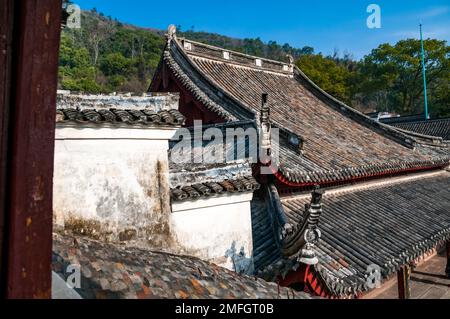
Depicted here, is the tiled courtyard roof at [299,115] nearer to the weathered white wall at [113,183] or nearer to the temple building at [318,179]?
the temple building at [318,179]

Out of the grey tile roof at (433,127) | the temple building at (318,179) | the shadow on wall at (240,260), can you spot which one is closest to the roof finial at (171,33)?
the temple building at (318,179)

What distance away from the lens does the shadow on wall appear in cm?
676

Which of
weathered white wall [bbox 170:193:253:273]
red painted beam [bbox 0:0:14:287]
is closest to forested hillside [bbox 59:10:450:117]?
weathered white wall [bbox 170:193:253:273]

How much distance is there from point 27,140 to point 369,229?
26.6 feet

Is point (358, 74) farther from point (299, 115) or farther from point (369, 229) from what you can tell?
point (369, 229)

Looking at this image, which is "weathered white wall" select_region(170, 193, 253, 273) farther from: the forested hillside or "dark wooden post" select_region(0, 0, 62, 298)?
the forested hillside

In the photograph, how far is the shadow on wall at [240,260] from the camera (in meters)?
6.76

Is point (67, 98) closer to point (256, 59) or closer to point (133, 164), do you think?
point (133, 164)

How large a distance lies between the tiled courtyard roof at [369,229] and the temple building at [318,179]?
0.03m

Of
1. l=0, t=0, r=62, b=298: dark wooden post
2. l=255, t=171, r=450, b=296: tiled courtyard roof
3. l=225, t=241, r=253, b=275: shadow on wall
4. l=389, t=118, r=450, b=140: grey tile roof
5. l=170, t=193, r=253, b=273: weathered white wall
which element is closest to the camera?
l=0, t=0, r=62, b=298: dark wooden post

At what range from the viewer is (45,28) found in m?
2.19

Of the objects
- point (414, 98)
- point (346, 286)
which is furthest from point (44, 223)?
point (414, 98)

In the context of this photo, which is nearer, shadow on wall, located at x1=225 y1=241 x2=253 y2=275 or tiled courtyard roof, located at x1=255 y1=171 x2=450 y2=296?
tiled courtyard roof, located at x1=255 y1=171 x2=450 y2=296

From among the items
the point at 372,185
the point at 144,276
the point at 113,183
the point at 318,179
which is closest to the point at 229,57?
the point at 372,185
